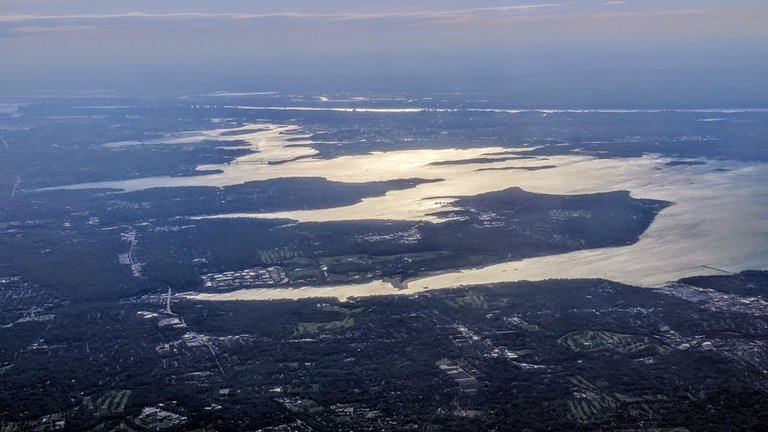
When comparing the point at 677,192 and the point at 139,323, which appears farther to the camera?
the point at 677,192

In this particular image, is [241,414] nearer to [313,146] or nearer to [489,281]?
[489,281]

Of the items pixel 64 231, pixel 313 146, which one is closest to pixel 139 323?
pixel 64 231

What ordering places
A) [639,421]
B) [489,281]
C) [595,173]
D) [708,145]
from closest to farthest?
[639,421]
[489,281]
[595,173]
[708,145]

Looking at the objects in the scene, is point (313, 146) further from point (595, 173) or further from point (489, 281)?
point (489, 281)

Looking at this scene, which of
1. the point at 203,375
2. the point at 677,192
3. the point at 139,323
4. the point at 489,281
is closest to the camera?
the point at 203,375

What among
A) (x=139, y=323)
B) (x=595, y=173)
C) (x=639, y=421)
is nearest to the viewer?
(x=639, y=421)

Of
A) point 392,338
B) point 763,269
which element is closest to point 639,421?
point 392,338

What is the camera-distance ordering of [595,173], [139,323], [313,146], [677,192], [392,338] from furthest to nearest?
[313,146] → [595,173] → [677,192] → [139,323] → [392,338]

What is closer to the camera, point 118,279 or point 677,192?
point 118,279
